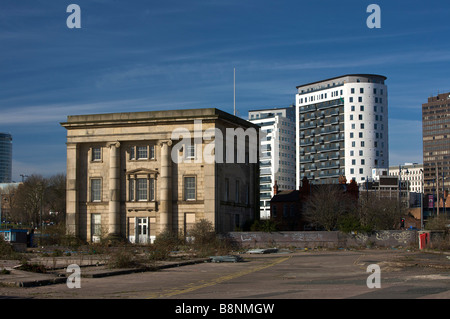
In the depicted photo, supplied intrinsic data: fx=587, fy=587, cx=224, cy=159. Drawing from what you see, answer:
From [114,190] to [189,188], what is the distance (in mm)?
7974

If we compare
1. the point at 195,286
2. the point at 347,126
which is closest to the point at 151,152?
the point at 195,286

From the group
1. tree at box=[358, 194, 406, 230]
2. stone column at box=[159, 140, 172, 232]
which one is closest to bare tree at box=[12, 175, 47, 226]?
stone column at box=[159, 140, 172, 232]

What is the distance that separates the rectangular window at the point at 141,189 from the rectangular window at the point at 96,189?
435 centimetres

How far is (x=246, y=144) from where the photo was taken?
219 ft

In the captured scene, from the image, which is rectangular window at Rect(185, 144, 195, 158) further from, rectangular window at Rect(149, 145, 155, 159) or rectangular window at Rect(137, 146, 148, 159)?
rectangular window at Rect(137, 146, 148, 159)

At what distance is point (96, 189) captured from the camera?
62.1 meters

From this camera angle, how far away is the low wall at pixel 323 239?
56.7 metres

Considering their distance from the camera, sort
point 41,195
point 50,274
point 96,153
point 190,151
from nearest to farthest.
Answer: point 50,274
point 190,151
point 96,153
point 41,195

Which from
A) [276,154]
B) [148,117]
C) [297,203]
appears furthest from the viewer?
[276,154]

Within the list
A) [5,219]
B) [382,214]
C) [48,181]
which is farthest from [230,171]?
[5,219]

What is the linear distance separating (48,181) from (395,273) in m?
98.3

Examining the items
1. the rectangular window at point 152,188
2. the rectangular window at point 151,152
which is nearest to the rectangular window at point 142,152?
the rectangular window at point 151,152

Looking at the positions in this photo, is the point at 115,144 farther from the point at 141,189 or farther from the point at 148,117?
the point at 141,189

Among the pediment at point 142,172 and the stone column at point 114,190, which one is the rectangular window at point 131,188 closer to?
the pediment at point 142,172
